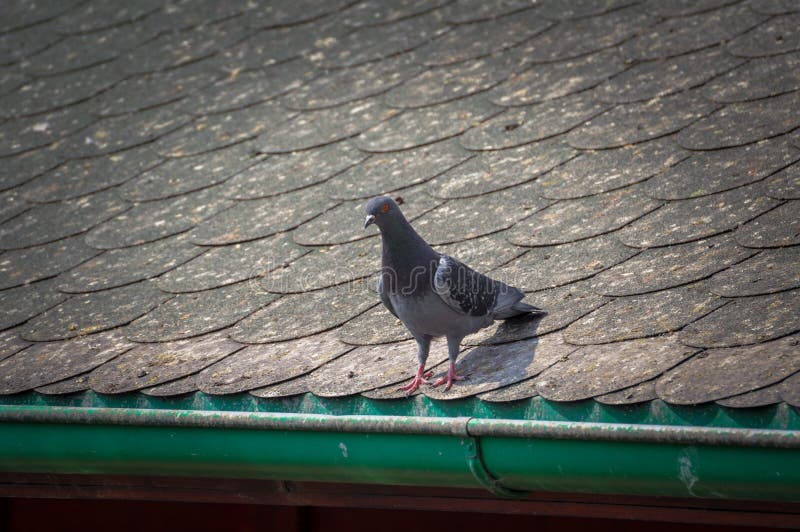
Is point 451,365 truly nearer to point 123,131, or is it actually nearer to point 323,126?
point 323,126

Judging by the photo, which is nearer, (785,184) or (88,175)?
(785,184)

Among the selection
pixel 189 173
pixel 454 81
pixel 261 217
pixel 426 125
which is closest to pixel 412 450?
pixel 261 217

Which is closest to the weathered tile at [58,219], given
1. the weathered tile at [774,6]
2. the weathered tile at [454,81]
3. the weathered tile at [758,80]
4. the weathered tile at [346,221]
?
the weathered tile at [346,221]

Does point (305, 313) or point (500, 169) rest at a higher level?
point (500, 169)

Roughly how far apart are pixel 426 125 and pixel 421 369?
185 centimetres

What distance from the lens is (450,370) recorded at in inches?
118

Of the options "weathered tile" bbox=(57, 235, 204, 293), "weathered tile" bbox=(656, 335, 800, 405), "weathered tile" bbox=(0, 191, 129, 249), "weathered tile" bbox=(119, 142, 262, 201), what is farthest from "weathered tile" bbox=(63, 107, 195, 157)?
"weathered tile" bbox=(656, 335, 800, 405)

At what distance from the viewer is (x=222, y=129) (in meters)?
4.94

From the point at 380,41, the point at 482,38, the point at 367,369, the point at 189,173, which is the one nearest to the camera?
the point at 367,369

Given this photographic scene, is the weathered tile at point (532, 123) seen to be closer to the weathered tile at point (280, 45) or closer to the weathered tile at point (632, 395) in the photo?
the weathered tile at point (280, 45)

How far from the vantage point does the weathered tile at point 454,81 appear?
4.73m

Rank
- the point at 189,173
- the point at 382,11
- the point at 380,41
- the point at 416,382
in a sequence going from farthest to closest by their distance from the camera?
the point at 382,11 → the point at 380,41 → the point at 189,173 → the point at 416,382

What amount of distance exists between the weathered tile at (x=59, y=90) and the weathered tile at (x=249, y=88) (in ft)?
2.19

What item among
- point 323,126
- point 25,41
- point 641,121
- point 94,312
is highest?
point 25,41
